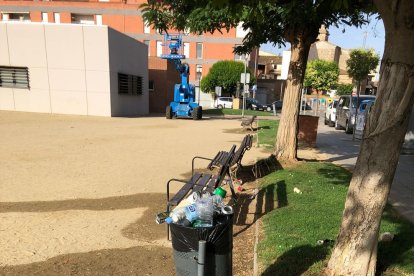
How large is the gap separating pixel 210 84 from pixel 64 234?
147 feet

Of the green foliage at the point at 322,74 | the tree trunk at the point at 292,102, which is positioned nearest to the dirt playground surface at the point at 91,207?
the tree trunk at the point at 292,102

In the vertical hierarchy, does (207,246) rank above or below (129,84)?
below

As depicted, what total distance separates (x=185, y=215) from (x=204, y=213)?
152 millimetres

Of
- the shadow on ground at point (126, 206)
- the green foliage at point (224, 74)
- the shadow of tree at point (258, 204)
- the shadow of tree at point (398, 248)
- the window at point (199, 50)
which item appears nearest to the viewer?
the shadow of tree at point (398, 248)

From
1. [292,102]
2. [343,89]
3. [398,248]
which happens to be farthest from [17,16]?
[398,248]

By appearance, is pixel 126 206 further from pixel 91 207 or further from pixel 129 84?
pixel 129 84

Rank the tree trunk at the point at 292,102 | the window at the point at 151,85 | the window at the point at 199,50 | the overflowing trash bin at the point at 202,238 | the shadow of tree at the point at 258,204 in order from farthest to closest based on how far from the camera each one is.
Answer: the window at the point at 199,50 < the window at the point at 151,85 < the tree trunk at the point at 292,102 < the shadow of tree at the point at 258,204 < the overflowing trash bin at the point at 202,238

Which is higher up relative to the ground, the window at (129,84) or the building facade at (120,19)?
the building facade at (120,19)

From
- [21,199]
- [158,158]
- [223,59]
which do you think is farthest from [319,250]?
[223,59]

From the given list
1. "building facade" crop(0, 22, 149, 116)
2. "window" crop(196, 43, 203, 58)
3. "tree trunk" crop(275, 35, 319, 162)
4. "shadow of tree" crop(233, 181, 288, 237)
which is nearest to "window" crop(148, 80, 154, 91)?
"building facade" crop(0, 22, 149, 116)

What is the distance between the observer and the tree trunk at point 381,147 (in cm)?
250

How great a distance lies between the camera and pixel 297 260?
341 centimetres

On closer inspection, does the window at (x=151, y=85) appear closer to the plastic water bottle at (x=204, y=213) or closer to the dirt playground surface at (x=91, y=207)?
the dirt playground surface at (x=91, y=207)

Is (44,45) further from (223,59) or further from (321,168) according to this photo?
(223,59)
